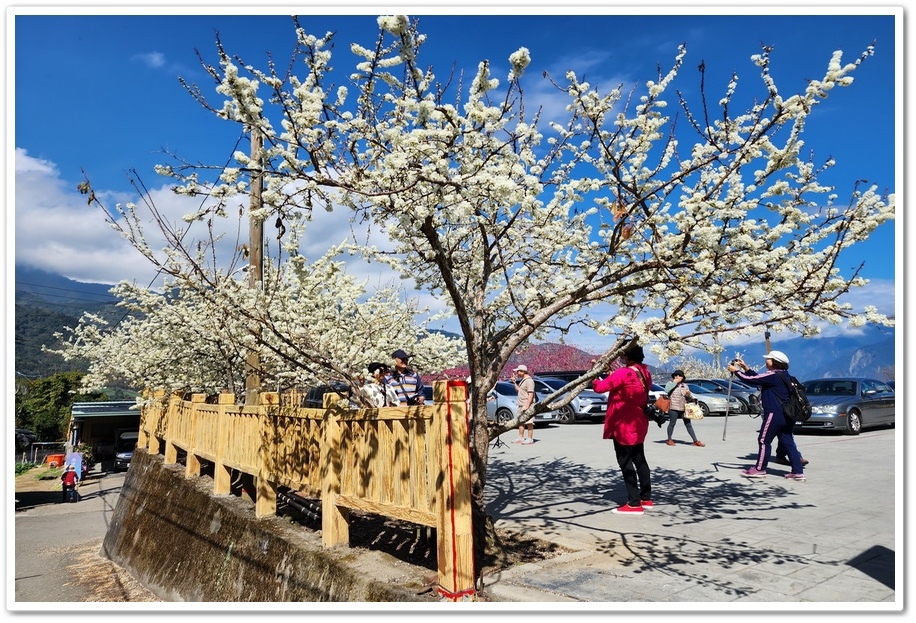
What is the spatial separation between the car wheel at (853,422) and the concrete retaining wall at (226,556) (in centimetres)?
1360

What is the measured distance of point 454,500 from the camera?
402 cm

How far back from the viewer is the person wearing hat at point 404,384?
21.8 feet

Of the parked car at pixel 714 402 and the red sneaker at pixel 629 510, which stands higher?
the parked car at pixel 714 402

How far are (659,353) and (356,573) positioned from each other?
2.75 meters

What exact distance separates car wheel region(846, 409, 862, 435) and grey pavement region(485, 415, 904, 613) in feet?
12.1

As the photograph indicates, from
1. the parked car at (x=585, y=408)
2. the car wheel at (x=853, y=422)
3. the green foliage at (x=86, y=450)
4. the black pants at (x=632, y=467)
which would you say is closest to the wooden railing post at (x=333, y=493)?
the black pants at (x=632, y=467)

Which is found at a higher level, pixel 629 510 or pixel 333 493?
pixel 333 493

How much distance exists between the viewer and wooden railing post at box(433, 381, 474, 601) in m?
3.96

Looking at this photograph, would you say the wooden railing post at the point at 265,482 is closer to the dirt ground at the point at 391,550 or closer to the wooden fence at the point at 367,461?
the wooden fence at the point at 367,461

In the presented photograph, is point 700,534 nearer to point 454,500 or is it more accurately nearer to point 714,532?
point 714,532

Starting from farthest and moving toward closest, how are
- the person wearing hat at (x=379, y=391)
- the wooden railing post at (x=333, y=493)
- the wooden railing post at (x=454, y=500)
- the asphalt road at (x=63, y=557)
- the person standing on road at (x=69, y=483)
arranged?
the person standing on road at (x=69, y=483), the asphalt road at (x=63, y=557), the person wearing hat at (x=379, y=391), the wooden railing post at (x=333, y=493), the wooden railing post at (x=454, y=500)

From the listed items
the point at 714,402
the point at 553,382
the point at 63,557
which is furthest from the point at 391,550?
the point at 714,402

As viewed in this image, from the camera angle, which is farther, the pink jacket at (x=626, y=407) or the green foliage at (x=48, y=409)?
the green foliage at (x=48, y=409)

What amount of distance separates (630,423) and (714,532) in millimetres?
1364
